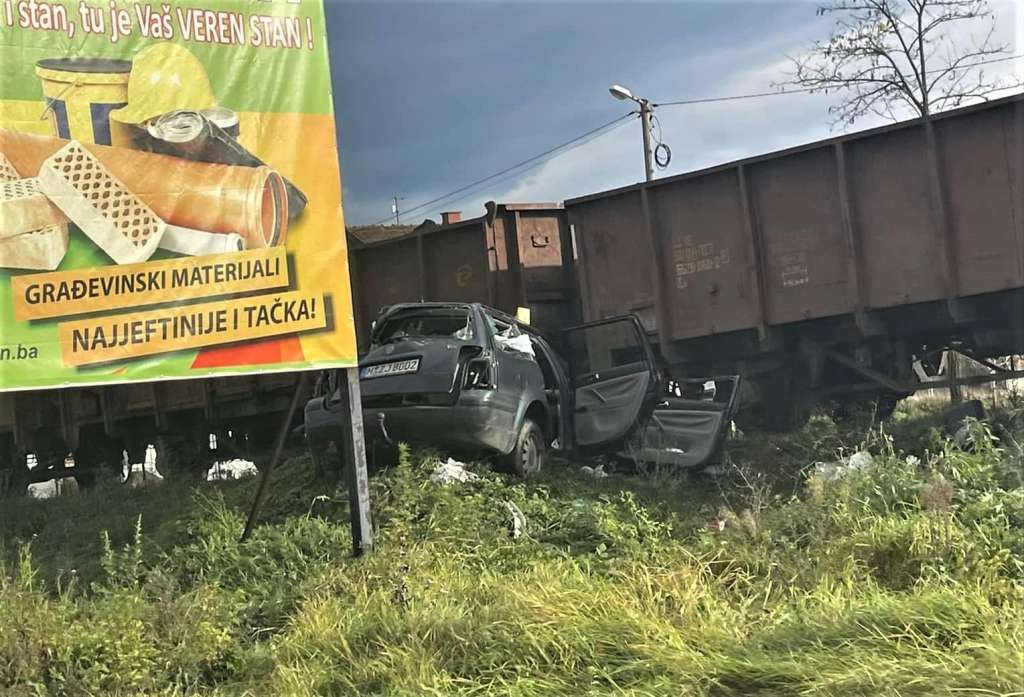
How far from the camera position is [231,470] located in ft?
34.0

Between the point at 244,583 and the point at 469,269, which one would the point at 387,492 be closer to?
the point at 244,583

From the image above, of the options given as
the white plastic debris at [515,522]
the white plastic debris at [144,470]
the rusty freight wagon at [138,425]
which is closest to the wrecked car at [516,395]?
the white plastic debris at [515,522]

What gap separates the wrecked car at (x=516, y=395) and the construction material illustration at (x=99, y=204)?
1.68 meters

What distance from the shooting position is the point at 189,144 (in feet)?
16.9

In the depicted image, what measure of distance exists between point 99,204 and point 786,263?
5952mm

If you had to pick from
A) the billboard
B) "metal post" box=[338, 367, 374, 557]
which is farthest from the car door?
the billboard

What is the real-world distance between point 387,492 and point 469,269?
4.00 metres

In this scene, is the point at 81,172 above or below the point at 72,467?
above

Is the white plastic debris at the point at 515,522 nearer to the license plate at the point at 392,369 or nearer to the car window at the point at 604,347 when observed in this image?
the license plate at the point at 392,369

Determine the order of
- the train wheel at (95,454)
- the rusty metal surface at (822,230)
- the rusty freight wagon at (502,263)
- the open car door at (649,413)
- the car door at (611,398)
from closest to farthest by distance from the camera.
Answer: the rusty metal surface at (822,230), the open car door at (649,413), the car door at (611,398), the rusty freight wagon at (502,263), the train wheel at (95,454)

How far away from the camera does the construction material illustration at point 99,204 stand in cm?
498

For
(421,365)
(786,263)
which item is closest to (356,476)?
(421,365)

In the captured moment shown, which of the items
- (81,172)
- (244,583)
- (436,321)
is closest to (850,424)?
(436,321)

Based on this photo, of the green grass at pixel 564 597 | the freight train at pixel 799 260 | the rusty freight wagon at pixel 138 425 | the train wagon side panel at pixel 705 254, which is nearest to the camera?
the green grass at pixel 564 597
